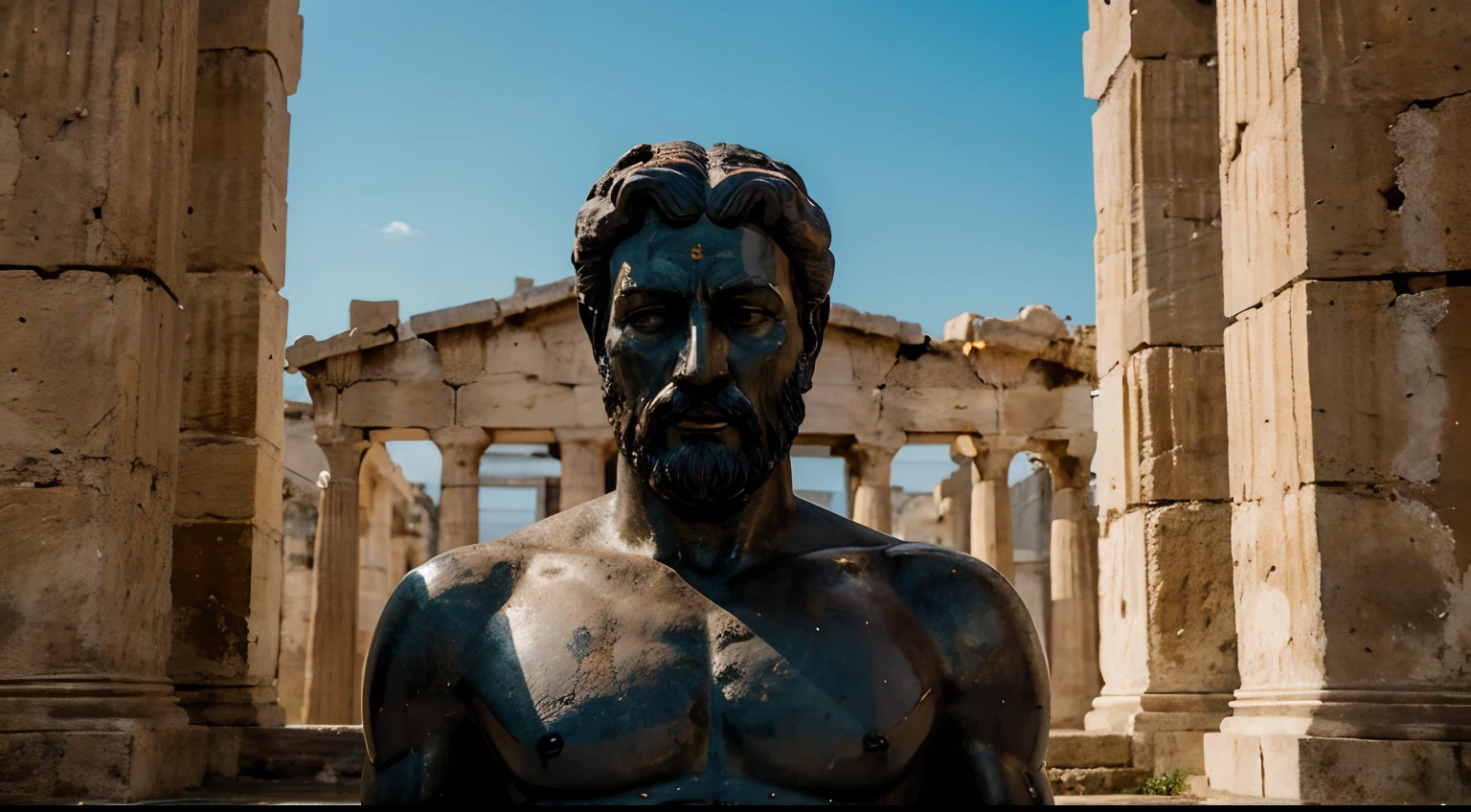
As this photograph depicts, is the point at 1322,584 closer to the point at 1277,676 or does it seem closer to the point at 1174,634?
the point at 1277,676

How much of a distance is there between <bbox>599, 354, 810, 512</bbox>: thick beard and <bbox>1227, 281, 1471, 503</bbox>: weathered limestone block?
4.34 m

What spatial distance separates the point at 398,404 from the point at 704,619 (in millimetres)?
18378

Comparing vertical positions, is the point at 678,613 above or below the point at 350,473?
below

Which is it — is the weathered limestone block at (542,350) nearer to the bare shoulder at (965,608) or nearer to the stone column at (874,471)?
the stone column at (874,471)

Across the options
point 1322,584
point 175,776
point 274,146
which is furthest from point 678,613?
point 274,146

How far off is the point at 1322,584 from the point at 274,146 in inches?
262

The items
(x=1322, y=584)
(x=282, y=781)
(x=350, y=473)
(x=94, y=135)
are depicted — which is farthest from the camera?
(x=350, y=473)

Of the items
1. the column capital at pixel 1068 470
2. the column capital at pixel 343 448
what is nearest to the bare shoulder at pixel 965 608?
the column capital at pixel 1068 470

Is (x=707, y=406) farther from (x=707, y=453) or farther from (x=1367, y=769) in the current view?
(x=1367, y=769)

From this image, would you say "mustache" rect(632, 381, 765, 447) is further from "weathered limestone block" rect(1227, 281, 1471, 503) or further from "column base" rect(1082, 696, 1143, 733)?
"column base" rect(1082, 696, 1143, 733)

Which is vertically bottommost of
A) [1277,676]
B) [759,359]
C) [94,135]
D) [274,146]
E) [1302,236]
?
[1277,676]

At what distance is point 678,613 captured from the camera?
218 cm

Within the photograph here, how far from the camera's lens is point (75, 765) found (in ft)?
19.7

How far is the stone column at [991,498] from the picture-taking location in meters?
19.2
